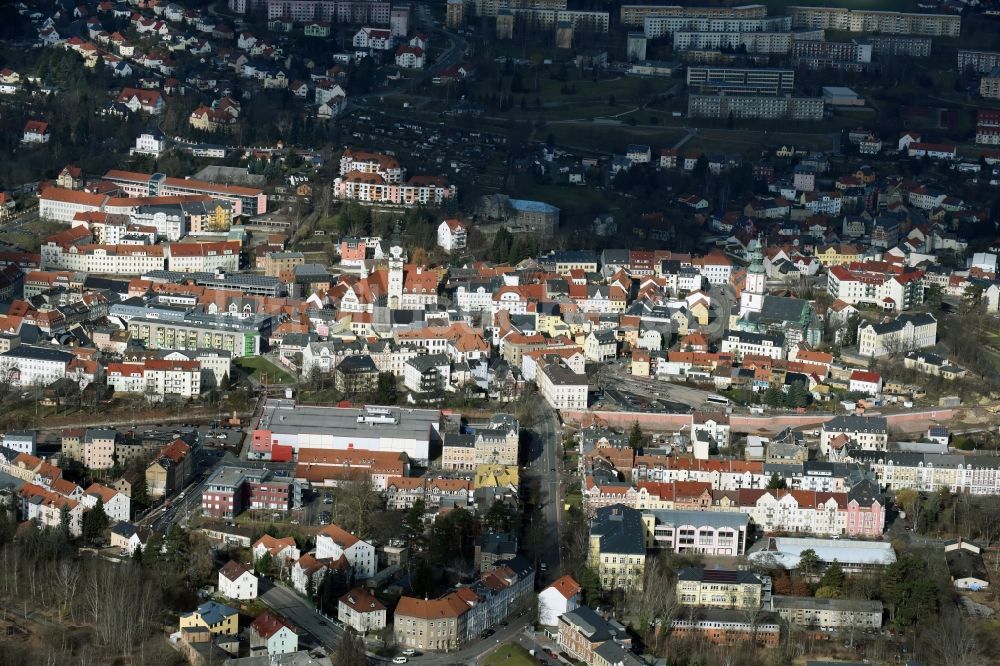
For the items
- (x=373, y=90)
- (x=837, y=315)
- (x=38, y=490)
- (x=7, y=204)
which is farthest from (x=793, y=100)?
(x=38, y=490)

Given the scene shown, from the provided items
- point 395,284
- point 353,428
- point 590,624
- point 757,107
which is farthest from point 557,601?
point 757,107

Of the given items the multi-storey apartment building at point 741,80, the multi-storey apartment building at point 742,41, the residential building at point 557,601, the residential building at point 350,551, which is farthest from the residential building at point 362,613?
the multi-storey apartment building at point 742,41

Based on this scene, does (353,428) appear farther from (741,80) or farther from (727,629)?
(741,80)

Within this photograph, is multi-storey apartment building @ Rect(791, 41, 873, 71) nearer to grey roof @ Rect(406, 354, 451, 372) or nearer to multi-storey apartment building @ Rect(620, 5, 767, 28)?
multi-storey apartment building @ Rect(620, 5, 767, 28)

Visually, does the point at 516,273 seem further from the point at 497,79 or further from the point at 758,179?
the point at 497,79

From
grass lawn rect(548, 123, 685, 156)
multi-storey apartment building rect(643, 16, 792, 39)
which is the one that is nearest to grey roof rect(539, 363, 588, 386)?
grass lawn rect(548, 123, 685, 156)

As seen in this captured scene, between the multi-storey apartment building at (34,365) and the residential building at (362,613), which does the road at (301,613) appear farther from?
the multi-storey apartment building at (34,365)
